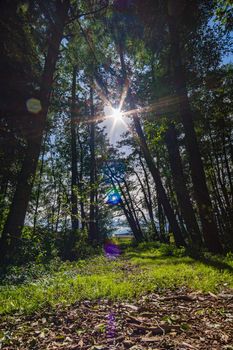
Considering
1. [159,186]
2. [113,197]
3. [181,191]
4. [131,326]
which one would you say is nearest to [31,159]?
[159,186]

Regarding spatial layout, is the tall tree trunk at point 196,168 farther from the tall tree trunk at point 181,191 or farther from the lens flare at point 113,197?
the lens flare at point 113,197

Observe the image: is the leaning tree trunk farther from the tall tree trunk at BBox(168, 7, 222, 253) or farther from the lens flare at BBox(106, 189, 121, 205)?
the lens flare at BBox(106, 189, 121, 205)

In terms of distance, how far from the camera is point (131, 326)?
105 inches

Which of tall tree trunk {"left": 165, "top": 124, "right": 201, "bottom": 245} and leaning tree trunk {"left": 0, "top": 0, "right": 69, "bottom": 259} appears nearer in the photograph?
leaning tree trunk {"left": 0, "top": 0, "right": 69, "bottom": 259}

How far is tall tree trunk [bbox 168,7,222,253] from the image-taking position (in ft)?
28.8

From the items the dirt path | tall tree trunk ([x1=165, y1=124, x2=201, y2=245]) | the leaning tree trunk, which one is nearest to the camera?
the dirt path

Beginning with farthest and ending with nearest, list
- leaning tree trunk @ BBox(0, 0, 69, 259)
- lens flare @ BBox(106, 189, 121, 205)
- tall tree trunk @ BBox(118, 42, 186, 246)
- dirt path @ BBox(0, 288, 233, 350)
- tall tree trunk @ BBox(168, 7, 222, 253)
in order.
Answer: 1. lens flare @ BBox(106, 189, 121, 205)
2. tall tree trunk @ BBox(118, 42, 186, 246)
3. tall tree trunk @ BBox(168, 7, 222, 253)
4. leaning tree trunk @ BBox(0, 0, 69, 259)
5. dirt path @ BBox(0, 288, 233, 350)

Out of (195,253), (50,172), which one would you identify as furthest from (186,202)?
(50,172)

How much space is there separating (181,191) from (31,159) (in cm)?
771

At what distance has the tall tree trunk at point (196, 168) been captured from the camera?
877cm

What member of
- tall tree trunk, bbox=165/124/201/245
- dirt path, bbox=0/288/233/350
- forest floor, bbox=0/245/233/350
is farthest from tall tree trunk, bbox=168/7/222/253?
dirt path, bbox=0/288/233/350

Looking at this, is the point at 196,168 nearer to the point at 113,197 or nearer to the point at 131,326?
the point at 131,326

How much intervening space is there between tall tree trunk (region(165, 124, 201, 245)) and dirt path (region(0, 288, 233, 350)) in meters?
9.38

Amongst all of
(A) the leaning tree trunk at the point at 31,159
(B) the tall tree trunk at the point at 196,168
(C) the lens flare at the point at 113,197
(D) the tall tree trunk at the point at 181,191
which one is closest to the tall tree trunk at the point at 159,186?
(D) the tall tree trunk at the point at 181,191
